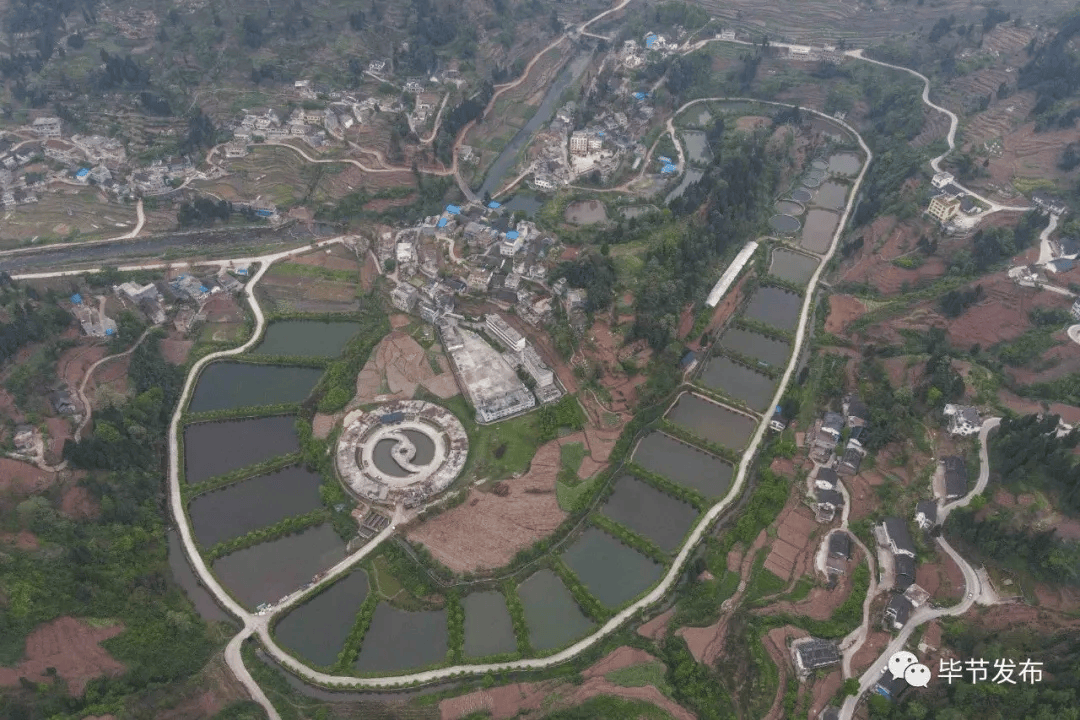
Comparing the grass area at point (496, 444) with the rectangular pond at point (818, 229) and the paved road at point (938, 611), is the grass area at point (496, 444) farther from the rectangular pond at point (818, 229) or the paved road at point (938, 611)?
the rectangular pond at point (818, 229)

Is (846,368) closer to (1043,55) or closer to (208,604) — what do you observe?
(208,604)

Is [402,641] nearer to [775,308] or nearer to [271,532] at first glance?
[271,532]

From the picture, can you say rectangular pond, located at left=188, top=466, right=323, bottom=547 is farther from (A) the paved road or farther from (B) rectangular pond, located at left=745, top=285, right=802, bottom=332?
(B) rectangular pond, located at left=745, top=285, right=802, bottom=332

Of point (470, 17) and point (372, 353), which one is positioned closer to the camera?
point (372, 353)

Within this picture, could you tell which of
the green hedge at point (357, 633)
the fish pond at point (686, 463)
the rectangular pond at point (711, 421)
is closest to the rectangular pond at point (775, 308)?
the rectangular pond at point (711, 421)

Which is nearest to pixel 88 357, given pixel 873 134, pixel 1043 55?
pixel 873 134

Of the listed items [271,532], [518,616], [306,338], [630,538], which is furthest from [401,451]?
[630,538]
